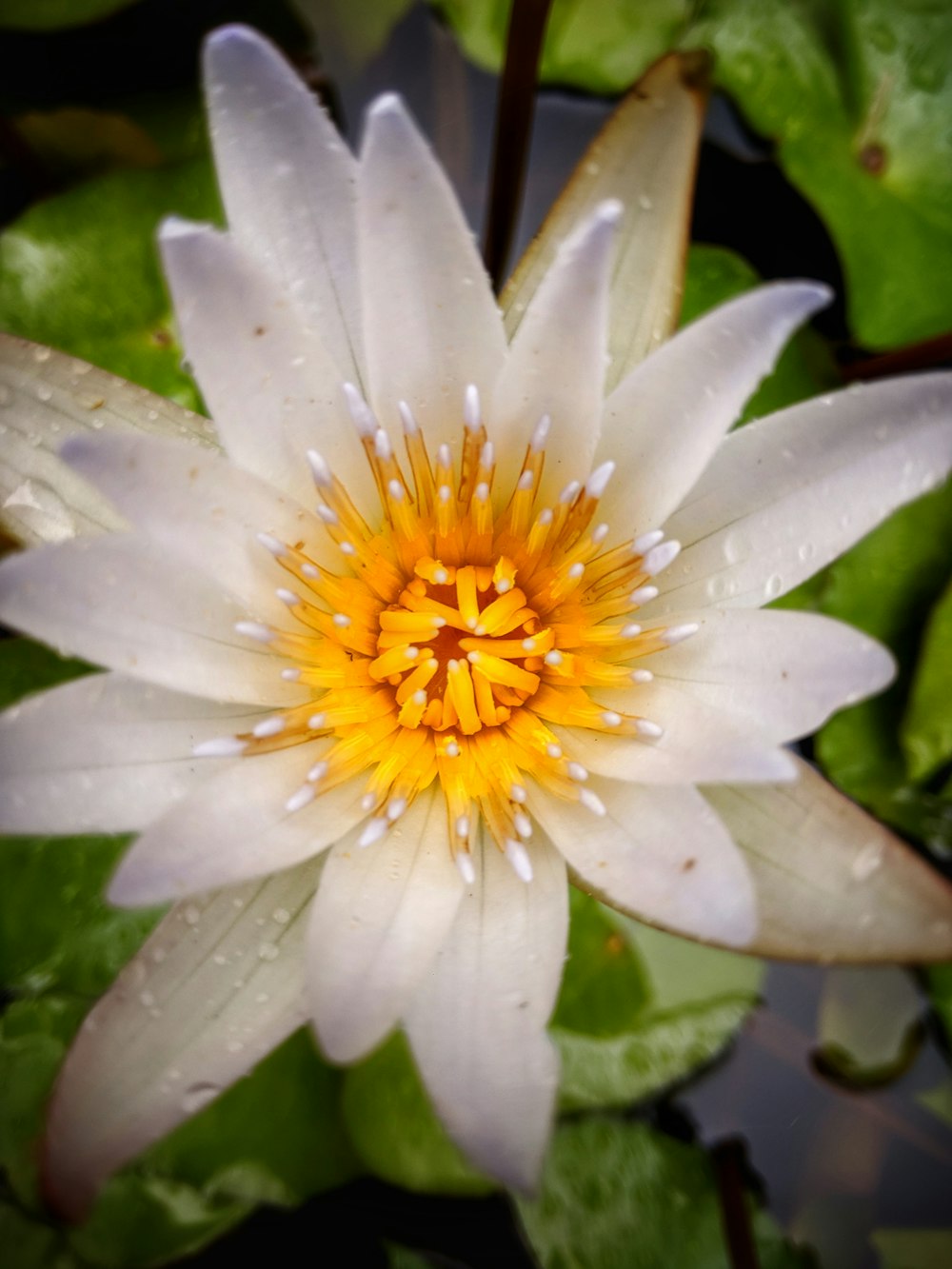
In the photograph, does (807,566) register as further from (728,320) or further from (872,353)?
(872,353)

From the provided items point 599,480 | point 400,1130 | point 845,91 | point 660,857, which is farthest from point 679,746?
point 845,91

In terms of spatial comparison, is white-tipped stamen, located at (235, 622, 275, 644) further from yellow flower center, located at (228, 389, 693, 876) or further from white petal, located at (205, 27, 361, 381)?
white petal, located at (205, 27, 361, 381)

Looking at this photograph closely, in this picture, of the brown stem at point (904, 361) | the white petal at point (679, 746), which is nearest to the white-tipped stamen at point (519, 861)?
the white petal at point (679, 746)

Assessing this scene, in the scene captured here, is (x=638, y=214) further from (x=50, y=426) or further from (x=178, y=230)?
(x=50, y=426)

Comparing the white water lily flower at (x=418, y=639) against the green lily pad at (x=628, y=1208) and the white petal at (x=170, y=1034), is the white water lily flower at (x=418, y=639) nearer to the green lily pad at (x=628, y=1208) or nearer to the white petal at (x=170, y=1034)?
the white petal at (x=170, y=1034)

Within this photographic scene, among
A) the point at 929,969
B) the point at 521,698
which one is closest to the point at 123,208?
the point at 521,698
